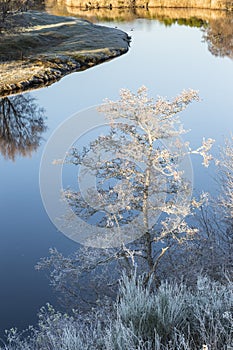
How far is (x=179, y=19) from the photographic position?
54688 millimetres

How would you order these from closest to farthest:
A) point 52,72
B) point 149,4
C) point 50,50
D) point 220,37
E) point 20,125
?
point 20,125 < point 52,72 < point 50,50 < point 220,37 < point 149,4

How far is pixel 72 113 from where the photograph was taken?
77.6 feet

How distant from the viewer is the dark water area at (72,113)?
1199 cm

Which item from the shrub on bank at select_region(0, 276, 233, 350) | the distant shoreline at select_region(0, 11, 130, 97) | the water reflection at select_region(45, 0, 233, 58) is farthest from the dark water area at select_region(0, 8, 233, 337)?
the shrub on bank at select_region(0, 276, 233, 350)

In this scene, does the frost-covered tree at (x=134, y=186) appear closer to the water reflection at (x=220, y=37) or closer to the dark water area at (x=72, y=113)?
the dark water area at (x=72, y=113)

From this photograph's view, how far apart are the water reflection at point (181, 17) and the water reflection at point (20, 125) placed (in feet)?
63.0

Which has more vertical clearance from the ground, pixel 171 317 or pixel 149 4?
pixel 149 4

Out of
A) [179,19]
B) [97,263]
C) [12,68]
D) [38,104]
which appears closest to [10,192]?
[97,263]

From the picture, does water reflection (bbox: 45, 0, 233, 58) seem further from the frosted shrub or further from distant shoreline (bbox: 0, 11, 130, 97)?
the frosted shrub

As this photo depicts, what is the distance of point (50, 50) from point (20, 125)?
567 inches

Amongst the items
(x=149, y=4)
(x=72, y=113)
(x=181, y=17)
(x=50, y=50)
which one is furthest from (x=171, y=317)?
(x=149, y=4)

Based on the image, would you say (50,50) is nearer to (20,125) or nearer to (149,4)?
(20,125)

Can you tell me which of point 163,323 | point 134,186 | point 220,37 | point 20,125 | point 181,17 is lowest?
point 163,323

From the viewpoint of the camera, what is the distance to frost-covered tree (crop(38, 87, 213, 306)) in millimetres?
11023
